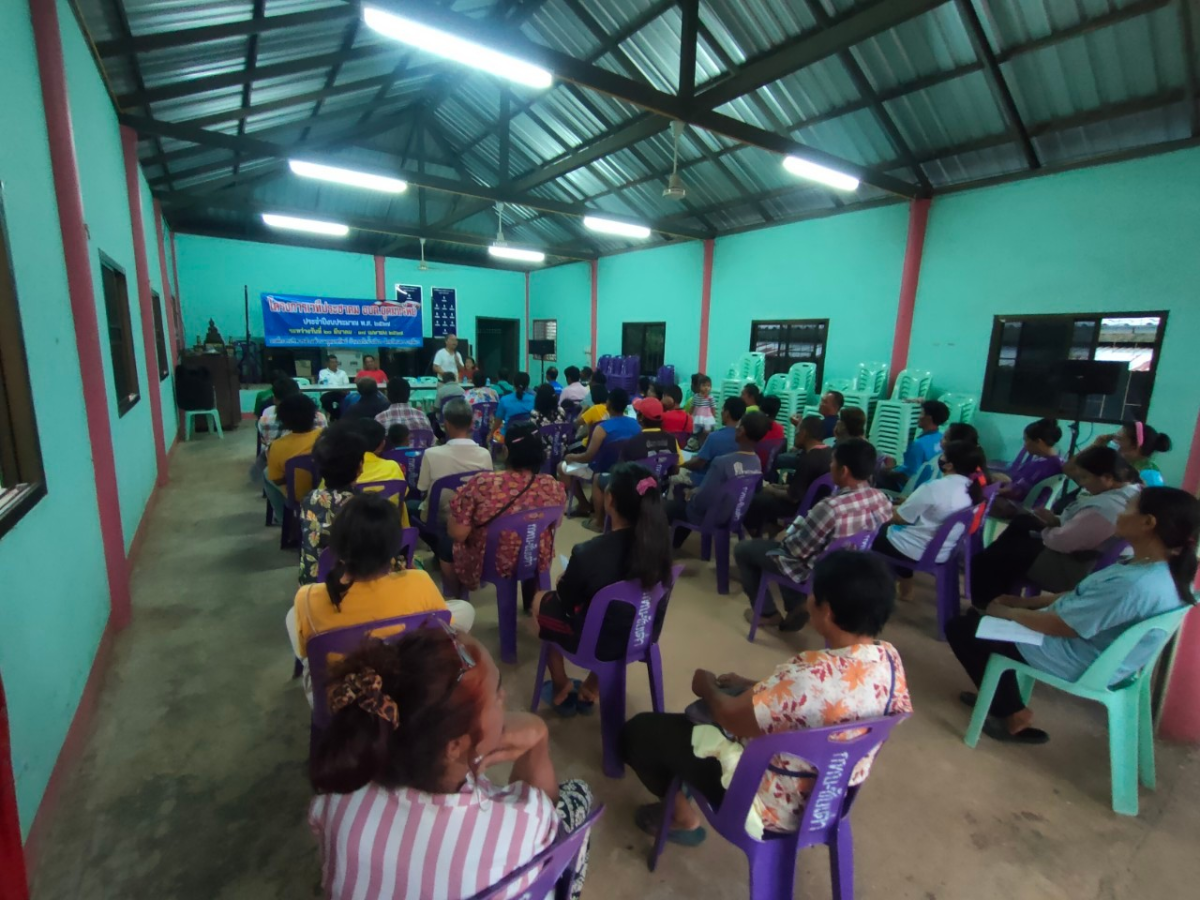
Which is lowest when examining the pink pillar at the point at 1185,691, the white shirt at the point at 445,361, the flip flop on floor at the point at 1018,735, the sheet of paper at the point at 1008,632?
the flip flop on floor at the point at 1018,735

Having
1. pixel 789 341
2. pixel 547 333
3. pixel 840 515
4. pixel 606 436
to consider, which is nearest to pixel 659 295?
pixel 789 341

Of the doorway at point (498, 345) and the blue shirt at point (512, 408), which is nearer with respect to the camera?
the blue shirt at point (512, 408)

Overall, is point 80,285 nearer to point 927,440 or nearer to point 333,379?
point 927,440

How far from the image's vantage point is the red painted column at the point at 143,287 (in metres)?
4.93

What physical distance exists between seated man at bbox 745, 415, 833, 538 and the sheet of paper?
1.30 metres

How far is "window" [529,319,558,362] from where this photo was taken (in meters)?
13.0

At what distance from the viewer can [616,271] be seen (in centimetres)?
1109

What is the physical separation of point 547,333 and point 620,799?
12.1 meters

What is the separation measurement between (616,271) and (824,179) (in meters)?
6.00

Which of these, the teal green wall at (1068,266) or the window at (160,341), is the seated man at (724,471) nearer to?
the teal green wall at (1068,266)

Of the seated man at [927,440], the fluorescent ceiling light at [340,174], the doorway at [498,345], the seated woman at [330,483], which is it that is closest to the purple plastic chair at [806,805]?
the seated woman at [330,483]

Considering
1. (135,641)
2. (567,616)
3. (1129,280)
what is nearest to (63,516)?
(135,641)

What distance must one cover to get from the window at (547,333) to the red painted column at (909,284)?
25.4 feet

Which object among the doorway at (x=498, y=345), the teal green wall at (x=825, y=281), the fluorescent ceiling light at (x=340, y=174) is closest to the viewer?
the fluorescent ceiling light at (x=340, y=174)
